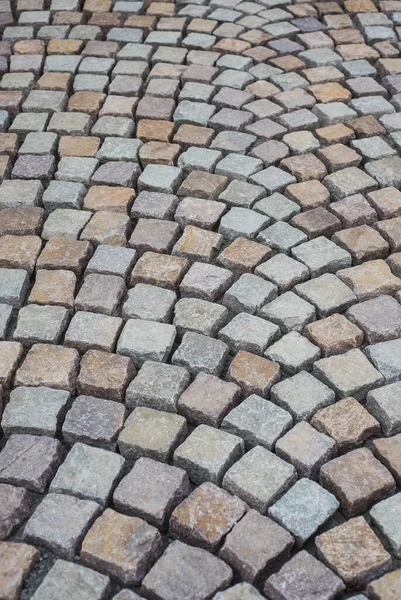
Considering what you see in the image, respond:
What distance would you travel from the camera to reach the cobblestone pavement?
2.24 meters

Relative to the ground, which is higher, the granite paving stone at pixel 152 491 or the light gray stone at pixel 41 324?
the granite paving stone at pixel 152 491

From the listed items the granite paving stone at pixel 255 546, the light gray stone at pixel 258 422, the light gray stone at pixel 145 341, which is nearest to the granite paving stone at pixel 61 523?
the granite paving stone at pixel 255 546

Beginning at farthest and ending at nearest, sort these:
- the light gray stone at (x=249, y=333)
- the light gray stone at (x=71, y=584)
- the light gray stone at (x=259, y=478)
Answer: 1. the light gray stone at (x=249, y=333)
2. the light gray stone at (x=259, y=478)
3. the light gray stone at (x=71, y=584)

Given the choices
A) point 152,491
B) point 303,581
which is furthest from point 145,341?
point 303,581

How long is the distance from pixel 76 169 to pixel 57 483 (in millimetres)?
1830

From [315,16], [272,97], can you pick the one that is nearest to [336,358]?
[272,97]

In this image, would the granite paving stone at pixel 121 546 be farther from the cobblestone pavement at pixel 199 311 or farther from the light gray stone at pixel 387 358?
the light gray stone at pixel 387 358

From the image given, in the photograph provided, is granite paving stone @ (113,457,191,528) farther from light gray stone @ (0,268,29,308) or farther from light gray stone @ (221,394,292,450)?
light gray stone @ (0,268,29,308)

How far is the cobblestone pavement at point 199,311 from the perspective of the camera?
2244 mm

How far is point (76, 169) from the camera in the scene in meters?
3.72

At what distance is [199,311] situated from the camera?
300cm

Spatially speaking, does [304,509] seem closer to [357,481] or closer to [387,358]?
[357,481]

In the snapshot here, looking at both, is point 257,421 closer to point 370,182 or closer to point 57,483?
point 57,483

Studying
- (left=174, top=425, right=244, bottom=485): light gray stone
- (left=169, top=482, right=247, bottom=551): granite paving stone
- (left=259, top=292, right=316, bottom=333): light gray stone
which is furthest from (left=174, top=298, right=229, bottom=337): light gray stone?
(left=169, top=482, right=247, bottom=551): granite paving stone
